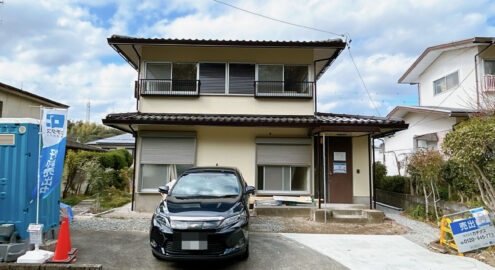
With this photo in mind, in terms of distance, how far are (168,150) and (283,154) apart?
3.75 meters

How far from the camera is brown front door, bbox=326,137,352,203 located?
8820mm

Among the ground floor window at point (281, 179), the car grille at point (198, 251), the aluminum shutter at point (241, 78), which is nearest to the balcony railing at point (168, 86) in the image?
the aluminum shutter at point (241, 78)

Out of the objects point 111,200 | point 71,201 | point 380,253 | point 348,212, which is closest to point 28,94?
point 71,201

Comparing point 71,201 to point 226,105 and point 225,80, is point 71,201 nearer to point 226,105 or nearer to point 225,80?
point 226,105

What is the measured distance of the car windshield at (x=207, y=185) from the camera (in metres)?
5.05

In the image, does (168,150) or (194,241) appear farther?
(168,150)

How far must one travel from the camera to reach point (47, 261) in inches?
163

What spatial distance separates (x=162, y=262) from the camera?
4484 mm

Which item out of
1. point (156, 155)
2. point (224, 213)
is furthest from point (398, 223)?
point (156, 155)

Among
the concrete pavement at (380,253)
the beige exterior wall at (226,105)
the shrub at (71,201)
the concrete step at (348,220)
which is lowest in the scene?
the concrete pavement at (380,253)

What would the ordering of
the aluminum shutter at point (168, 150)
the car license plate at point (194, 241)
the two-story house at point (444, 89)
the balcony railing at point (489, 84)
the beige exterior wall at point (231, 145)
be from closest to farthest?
1. the car license plate at point (194, 241)
2. the aluminum shutter at point (168, 150)
3. the beige exterior wall at point (231, 145)
4. the two-story house at point (444, 89)
5. the balcony railing at point (489, 84)

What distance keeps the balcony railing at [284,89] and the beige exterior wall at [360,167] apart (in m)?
2.30

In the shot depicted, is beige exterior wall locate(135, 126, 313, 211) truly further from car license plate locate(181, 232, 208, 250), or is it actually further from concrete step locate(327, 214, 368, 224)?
car license plate locate(181, 232, 208, 250)

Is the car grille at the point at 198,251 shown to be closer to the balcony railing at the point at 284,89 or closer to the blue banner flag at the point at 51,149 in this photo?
the blue banner flag at the point at 51,149
